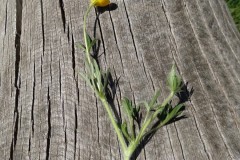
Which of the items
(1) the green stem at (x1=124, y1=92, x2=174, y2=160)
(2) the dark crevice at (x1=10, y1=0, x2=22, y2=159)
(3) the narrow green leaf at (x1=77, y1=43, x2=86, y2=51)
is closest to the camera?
(1) the green stem at (x1=124, y1=92, x2=174, y2=160)

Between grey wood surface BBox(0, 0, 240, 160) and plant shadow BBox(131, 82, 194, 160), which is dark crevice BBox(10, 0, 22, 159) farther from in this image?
plant shadow BBox(131, 82, 194, 160)

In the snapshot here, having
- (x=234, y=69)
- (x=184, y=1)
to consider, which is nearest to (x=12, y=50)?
(x=184, y=1)

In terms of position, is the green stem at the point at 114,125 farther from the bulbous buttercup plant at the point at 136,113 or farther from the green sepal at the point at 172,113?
the green sepal at the point at 172,113

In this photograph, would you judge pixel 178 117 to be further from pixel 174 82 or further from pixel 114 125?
pixel 114 125

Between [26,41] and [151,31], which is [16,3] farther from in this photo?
[151,31]

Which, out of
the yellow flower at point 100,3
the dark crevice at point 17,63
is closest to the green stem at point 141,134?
the dark crevice at point 17,63

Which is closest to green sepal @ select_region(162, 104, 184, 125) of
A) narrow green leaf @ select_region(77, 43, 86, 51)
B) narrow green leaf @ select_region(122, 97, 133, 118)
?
narrow green leaf @ select_region(122, 97, 133, 118)

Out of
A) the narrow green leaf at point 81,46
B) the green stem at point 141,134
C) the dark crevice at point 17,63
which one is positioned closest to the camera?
the green stem at point 141,134

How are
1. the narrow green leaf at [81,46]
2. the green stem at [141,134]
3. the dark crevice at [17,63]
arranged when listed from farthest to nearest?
the narrow green leaf at [81,46]
the dark crevice at [17,63]
the green stem at [141,134]
